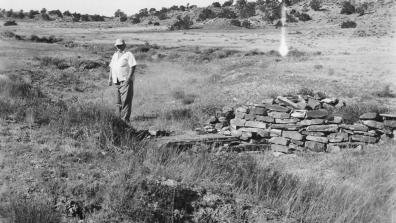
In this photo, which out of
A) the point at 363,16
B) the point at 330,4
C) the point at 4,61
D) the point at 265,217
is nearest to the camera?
the point at 265,217

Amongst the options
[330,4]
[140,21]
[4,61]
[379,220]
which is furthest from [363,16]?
[379,220]

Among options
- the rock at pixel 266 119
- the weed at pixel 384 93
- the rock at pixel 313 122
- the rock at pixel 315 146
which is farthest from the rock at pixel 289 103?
the weed at pixel 384 93

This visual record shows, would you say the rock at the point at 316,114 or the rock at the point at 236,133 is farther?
the rock at the point at 236,133

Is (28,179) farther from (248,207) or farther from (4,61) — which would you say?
(4,61)

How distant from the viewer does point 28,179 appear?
4383 mm

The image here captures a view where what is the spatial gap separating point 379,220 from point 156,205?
266cm

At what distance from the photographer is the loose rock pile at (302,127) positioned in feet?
31.9

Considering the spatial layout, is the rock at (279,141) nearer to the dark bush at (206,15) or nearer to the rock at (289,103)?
the rock at (289,103)

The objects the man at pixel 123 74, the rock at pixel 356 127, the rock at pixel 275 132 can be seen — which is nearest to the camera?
the man at pixel 123 74

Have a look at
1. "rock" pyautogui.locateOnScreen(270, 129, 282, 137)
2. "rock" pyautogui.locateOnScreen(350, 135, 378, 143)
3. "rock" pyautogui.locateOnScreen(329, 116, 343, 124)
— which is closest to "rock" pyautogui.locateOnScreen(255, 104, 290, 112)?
"rock" pyautogui.locateOnScreen(270, 129, 282, 137)

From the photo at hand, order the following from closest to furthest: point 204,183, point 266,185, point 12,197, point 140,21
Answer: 1. point 12,197
2. point 204,183
3. point 266,185
4. point 140,21

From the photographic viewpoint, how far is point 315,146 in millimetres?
9859

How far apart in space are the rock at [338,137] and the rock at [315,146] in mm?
230

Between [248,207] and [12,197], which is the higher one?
[12,197]
